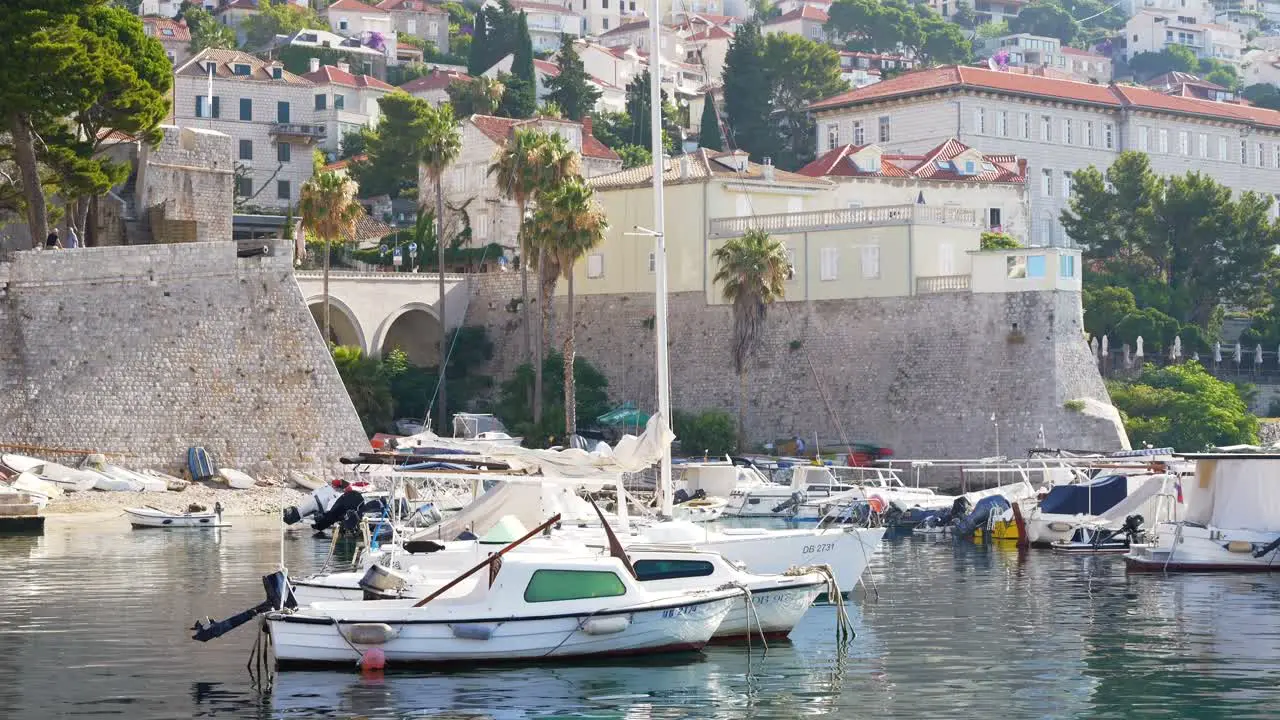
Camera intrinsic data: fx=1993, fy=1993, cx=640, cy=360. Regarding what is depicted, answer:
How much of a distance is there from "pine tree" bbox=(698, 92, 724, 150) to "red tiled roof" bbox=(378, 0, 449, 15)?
44841 mm

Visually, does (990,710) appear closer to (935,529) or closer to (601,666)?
(601,666)

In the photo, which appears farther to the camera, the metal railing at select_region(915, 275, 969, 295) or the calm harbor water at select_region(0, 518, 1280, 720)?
the metal railing at select_region(915, 275, 969, 295)

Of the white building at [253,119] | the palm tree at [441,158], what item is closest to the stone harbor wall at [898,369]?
the palm tree at [441,158]

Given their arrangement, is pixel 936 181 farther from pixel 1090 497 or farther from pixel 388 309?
pixel 1090 497

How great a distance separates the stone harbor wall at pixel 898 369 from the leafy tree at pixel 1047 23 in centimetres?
11377

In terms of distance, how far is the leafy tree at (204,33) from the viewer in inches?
4158

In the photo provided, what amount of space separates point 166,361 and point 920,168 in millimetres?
33203

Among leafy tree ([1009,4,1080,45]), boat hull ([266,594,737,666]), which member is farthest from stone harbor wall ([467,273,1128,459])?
leafy tree ([1009,4,1080,45])

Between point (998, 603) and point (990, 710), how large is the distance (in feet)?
32.5

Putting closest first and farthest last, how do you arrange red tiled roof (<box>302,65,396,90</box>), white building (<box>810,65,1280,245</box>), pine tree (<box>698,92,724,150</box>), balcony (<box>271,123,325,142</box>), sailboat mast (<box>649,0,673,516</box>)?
sailboat mast (<box>649,0,673,516</box>), white building (<box>810,65,1280,245</box>), pine tree (<box>698,92,724,150</box>), balcony (<box>271,123,325,142</box>), red tiled roof (<box>302,65,396,90</box>)

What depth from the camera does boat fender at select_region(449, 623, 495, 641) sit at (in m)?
21.0

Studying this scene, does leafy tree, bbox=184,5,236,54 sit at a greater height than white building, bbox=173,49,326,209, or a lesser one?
greater

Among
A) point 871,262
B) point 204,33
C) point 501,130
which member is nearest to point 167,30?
point 204,33

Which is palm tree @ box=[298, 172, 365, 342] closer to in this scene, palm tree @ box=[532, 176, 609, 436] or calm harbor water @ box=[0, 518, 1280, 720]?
palm tree @ box=[532, 176, 609, 436]
